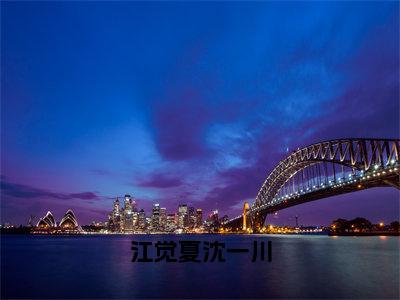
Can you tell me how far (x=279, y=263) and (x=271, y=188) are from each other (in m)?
86.7

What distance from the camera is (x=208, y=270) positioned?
3164cm

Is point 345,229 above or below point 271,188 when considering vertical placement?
below

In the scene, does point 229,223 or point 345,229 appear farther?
point 229,223

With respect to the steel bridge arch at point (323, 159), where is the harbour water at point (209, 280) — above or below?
below

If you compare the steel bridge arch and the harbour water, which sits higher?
the steel bridge arch

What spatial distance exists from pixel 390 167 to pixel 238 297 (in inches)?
1912

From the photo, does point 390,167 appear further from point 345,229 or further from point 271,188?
point 345,229

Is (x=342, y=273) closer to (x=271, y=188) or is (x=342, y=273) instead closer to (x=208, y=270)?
(x=208, y=270)

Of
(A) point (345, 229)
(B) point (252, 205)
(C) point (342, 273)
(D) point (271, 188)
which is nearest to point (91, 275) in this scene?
(C) point (342, 273)

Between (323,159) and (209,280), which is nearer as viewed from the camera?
(209,280)

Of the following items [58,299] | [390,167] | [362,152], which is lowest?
[58,299]

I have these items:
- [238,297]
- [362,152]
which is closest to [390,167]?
[362,152]

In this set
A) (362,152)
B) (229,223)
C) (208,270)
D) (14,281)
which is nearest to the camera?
(14,281)

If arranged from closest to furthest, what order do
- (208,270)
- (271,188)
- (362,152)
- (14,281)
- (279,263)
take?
(14,281) → (208,270) → (279,263) → (362,152) → (271,188)
